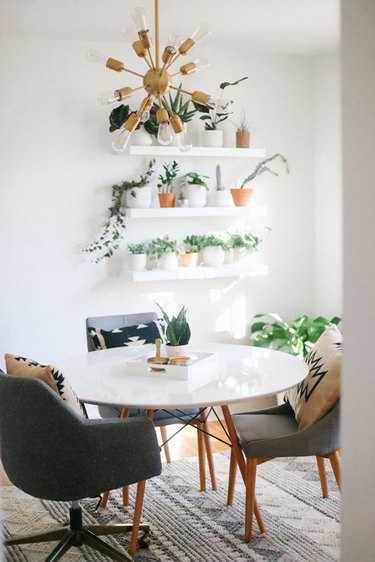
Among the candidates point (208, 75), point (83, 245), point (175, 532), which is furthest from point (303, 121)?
point (175, 532)

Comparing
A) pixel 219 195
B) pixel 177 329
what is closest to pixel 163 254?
pixel 219 195

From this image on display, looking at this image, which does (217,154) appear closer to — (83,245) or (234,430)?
(83,245)

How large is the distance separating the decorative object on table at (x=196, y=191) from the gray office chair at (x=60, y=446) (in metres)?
2.35

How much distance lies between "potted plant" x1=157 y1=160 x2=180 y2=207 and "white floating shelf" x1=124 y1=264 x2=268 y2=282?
0.44 metres

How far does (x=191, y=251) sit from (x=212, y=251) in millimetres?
140

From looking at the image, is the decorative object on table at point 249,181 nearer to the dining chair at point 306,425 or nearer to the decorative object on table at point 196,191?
the decorative object on table at point 196,191

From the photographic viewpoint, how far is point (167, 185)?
4.76 m

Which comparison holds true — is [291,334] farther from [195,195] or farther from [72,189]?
[72,189]

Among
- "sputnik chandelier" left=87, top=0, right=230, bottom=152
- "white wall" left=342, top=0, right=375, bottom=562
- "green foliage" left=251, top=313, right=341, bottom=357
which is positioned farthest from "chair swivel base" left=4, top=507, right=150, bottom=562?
"green foliage" left=251, top=313, right=341, bottom=357

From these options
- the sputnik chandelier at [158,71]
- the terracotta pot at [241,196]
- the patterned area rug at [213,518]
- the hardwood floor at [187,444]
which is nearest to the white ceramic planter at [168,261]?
the terracotta pot at [241,196]

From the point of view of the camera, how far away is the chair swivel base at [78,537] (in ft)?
9.21

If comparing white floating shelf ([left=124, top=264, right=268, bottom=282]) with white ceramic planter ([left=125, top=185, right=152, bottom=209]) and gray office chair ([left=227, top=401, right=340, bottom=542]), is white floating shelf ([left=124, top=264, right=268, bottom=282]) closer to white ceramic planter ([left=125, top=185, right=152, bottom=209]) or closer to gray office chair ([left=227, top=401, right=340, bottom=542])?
white ceramic planter ([left=125, top=185, right=152, bottom=209])

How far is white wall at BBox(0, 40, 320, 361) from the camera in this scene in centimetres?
449

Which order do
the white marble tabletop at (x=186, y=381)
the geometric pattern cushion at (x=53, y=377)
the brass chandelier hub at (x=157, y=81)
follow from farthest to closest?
the brass chandelier hub at (x=157, y=81) → the white marble tabletop at (x=186, y=381) → the geometric pattern cushion at (x=53, y=377)
